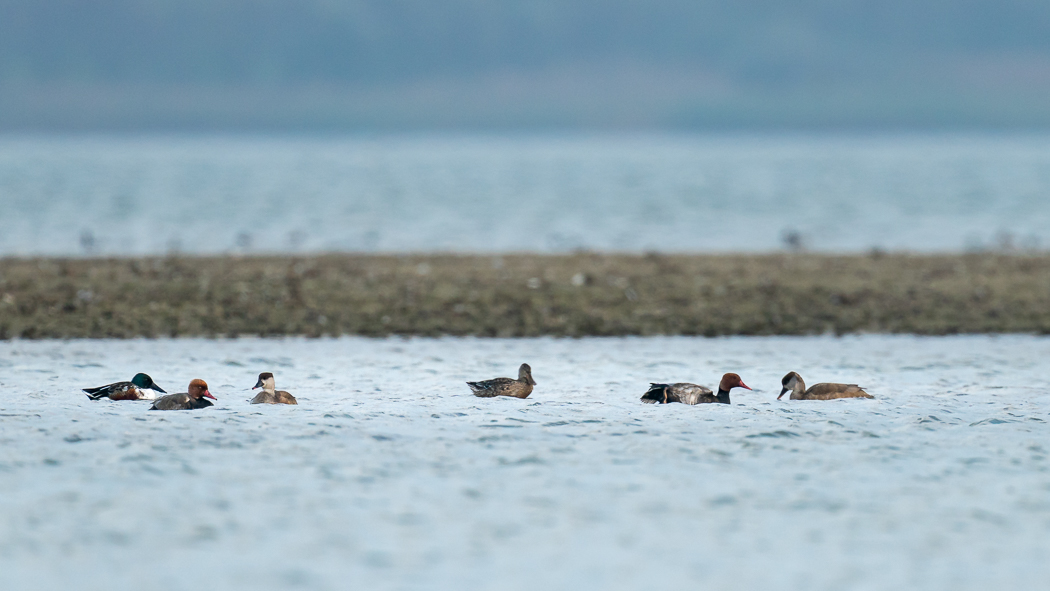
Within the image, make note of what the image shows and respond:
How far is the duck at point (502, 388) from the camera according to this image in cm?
1498

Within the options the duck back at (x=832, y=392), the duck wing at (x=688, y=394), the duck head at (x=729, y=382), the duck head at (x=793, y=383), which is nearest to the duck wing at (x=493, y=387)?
the duck wing at (x=688, y=394)

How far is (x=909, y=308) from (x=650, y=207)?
41858 millimetres

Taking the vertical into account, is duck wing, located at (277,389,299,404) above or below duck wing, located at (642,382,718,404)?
below

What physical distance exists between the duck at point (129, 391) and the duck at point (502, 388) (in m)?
3.89

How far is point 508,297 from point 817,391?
9.08 metres

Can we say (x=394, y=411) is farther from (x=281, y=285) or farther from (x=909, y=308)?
(x=909, y=308)

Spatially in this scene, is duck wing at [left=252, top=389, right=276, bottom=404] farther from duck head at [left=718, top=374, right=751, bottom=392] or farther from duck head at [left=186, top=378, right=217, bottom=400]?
duck head at [left=718, top=374, right=751, bottom=392]

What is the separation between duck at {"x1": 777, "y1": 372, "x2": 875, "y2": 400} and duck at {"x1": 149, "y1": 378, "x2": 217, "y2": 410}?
7.01m

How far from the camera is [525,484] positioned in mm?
10805

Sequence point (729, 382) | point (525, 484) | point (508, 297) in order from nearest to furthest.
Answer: point (525, 484) < point (729, 382) < point (508, 297)

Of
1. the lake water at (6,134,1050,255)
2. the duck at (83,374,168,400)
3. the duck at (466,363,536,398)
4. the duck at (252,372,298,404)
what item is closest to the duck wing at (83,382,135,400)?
the duck at (83,374,168,400)

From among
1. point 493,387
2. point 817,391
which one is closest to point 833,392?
point 817,391

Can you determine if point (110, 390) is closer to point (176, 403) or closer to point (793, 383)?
point (176, 403)

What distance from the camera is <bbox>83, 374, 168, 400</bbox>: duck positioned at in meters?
14.5
